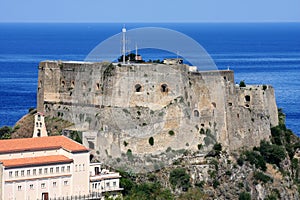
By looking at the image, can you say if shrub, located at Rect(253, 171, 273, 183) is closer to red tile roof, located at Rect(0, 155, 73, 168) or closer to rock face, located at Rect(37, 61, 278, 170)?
rock face, located at Rect(37, 61, 278, 170)

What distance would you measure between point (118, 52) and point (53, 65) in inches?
160

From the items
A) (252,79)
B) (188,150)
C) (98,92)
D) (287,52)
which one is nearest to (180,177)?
(188,150)

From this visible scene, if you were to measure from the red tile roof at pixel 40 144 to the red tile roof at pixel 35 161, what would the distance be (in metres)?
0.54

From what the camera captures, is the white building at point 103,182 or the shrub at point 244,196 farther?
the shrub at point 244,196

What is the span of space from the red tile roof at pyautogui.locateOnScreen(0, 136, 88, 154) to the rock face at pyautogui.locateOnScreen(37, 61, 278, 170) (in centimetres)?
398

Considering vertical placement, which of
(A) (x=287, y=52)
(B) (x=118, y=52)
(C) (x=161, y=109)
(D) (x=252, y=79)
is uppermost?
(A) (x=287, y=52)

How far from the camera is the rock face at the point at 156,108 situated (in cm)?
6456

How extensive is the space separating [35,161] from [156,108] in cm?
1071

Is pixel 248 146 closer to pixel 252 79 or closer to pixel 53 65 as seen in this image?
pixel 53 65

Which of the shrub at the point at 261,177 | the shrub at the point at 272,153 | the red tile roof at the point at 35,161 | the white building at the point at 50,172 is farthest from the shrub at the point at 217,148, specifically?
the red tile roof at the point at 35,161

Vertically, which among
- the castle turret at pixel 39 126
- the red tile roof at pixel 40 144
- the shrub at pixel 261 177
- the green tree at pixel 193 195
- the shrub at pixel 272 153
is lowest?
the green tree at pixel 193 195

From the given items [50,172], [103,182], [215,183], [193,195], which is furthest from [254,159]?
[50,172]

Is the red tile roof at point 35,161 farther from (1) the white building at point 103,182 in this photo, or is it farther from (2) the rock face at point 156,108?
(2) the rock face at point 156,108

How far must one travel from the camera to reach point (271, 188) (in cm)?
6612
